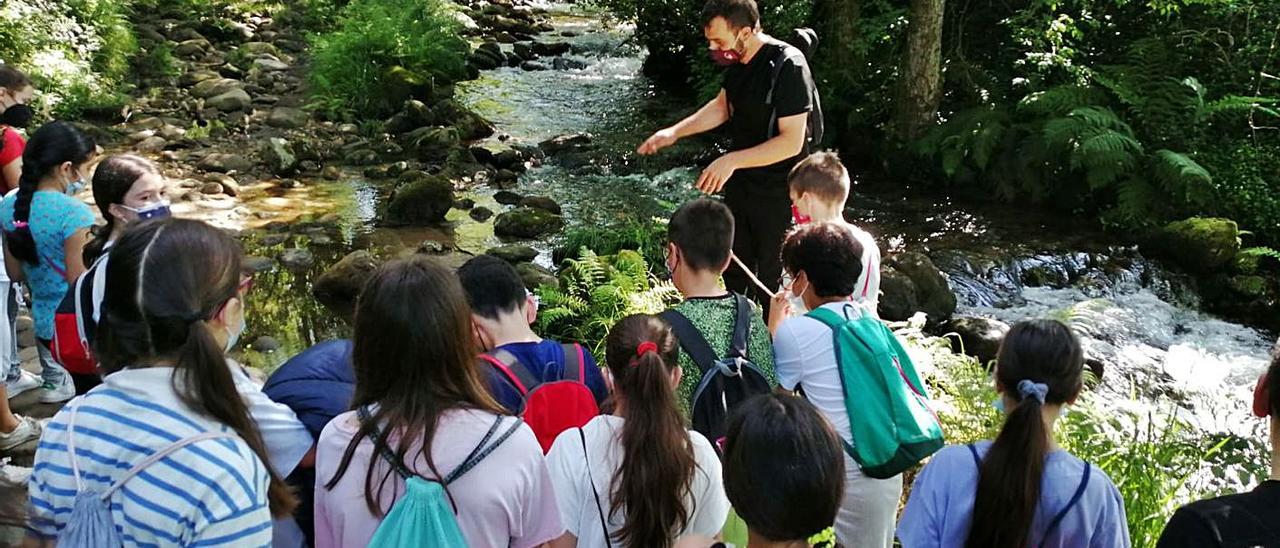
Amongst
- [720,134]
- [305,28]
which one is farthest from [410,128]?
[305,28]

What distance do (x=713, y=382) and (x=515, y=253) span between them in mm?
5710

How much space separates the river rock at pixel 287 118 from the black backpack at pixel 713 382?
10.7 metres

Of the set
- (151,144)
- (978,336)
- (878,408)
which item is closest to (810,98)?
(878,408)

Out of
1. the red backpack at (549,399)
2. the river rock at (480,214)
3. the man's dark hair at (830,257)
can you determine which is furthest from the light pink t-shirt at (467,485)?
the river rock at (480,214)

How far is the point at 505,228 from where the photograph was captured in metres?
9.51

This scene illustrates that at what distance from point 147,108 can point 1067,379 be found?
12435 millimetres

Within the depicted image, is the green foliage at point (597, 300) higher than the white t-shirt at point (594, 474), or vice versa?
the white t-shirt at point (594, 474)

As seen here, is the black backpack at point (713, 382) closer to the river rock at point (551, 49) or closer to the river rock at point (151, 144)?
the river rock at point (151, 144)

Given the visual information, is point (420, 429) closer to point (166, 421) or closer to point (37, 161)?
point (166, 421)

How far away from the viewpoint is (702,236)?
3.37 meters

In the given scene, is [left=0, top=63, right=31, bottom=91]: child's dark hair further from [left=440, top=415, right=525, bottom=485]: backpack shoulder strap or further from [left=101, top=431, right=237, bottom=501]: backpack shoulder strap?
[left=440, top=415, right=525, bottom=485]: backpack shoulder strap

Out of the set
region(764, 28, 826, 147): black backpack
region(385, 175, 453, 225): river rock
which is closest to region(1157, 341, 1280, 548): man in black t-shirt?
region(764, 28, 826, 147): black backpack

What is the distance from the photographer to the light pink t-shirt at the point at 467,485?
2311 millimetres

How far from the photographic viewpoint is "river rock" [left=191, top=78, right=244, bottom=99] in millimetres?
13236
